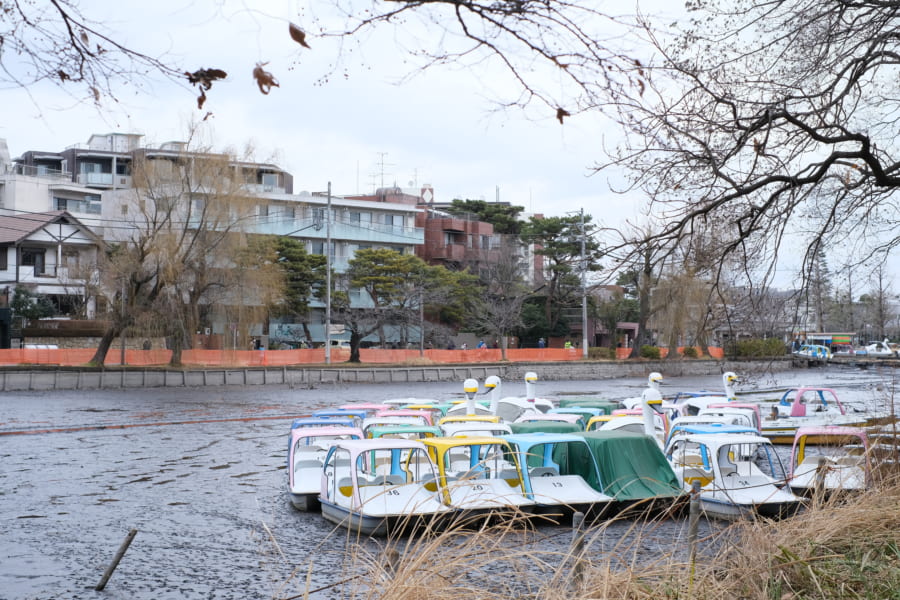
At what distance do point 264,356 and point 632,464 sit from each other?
145 ft

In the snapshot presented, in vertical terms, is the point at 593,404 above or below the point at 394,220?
below

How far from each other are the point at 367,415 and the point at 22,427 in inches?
503

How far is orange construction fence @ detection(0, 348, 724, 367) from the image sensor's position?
169 ft

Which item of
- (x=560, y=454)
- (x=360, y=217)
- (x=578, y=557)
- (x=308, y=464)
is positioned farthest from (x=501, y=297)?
(x=578, y=557)

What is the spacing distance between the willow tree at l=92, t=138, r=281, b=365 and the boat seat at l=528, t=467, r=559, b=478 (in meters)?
36.7

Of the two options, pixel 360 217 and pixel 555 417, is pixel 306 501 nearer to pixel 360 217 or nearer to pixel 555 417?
pixel 555 417

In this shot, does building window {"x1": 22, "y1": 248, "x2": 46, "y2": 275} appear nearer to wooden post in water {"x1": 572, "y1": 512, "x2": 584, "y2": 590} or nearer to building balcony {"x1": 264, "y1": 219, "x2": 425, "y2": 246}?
building balcony {"x1": 264, "y1": 219, "x2": 425, "y2": 246}

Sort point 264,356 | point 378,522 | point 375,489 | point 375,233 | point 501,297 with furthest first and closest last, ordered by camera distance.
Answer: point 375,233 → point 501,297 → point 264,356 → point 375,489 → point 378,522

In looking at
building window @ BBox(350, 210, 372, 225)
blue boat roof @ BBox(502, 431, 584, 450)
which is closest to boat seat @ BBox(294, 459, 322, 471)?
blue boat roof @ BBox(502, 431, 584, 450)

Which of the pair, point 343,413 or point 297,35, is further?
point 343,413

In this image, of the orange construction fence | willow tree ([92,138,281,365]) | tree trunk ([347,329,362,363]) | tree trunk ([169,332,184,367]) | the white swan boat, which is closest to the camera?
the white swan boat

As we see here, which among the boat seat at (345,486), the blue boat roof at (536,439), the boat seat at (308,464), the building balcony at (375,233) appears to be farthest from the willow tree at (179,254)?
the blue boat roof at (536,439)

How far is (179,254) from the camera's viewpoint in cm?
5022

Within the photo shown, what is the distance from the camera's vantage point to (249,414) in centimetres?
3472
